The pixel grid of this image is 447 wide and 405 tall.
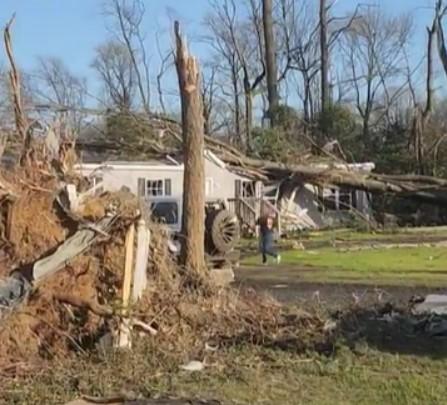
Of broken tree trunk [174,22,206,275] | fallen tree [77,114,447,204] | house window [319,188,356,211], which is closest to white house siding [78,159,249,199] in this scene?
fallen tree [77,114,447,204]

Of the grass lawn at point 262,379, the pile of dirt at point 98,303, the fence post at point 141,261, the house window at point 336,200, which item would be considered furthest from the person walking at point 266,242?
the house window at point 336,200

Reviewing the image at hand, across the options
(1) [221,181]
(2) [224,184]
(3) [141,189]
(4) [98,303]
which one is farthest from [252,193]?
(4) [98,303]

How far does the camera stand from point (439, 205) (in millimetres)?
37750

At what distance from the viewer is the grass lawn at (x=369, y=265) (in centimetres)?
1891

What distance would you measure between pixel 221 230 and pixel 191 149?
9534 mm

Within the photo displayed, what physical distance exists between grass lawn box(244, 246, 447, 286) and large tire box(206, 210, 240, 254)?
899 mm

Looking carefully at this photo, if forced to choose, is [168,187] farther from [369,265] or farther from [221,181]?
[369,265]

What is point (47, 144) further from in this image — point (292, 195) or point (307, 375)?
point (292, 195)

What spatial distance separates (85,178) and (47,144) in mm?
785

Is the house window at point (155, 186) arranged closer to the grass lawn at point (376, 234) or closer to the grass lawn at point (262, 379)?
the grass lawn at point (376, 234)

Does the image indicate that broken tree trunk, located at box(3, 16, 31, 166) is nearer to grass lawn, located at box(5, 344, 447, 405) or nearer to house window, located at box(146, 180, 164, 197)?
grass lawn, located at box(5, 344, 447, 405)

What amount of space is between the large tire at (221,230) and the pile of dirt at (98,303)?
11.3 metres

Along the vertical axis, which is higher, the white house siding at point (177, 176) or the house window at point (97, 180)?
the white house siding at point (177, 176)

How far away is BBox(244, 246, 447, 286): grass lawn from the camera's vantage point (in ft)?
62.0
